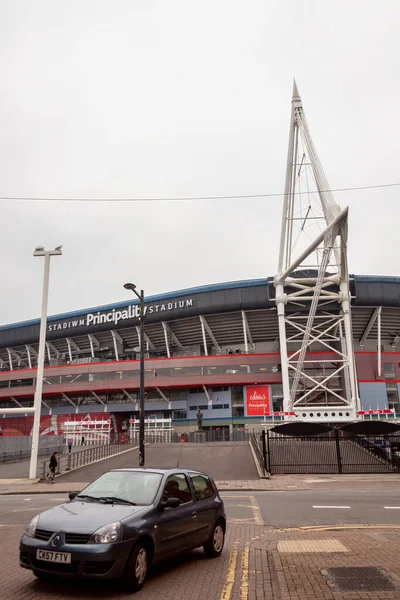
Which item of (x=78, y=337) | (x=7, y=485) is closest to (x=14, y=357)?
(x=78, y=337)

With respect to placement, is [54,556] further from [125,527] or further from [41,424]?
[41,424]

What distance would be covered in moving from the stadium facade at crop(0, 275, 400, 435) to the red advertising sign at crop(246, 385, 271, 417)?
0.38 ft

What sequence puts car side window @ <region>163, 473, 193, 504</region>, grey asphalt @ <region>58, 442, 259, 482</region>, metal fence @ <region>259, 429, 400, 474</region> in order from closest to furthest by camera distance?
car side window @ <region>163, 473, 193, 504</region>
grey asphalt @ <region>58, 442, 259, 482</region>
metal fence @ <region>259, 429, 400, 474</region>

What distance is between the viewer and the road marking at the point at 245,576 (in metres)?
6.24

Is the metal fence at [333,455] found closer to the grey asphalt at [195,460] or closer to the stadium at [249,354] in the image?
the grey asphalt at [195,460]

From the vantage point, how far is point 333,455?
94.7 ft

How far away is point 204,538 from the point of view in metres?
8.05

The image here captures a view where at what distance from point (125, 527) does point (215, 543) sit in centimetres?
288

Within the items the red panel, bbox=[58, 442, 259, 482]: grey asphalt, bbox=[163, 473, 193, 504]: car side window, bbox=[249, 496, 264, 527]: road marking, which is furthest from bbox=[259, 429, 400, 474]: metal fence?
the red panel

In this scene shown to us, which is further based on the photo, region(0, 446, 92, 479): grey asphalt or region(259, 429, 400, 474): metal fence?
region(0, 446, 92, 479): grey asphalt

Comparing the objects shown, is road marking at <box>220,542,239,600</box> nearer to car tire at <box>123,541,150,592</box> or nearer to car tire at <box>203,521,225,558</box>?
car tire at <box>203,521,225,558</box>

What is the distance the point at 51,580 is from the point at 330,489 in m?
15.9

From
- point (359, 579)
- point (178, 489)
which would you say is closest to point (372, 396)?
point (178, 489)

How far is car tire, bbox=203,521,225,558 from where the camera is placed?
8.28 meters
